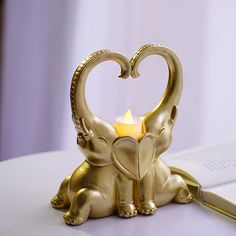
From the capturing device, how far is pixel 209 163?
104 cm

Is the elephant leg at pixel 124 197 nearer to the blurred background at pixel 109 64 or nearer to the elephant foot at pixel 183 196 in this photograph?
the elephant foot at pixel 183 196

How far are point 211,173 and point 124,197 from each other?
0.67ft

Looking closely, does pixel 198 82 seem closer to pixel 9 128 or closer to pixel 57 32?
pixel 57 32

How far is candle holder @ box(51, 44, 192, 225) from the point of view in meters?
0.84

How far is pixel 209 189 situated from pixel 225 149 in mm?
194

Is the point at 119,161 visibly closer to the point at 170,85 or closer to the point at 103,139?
the point at 103,139

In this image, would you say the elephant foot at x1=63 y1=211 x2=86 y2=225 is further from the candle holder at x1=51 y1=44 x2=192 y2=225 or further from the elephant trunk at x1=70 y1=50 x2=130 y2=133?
the elephant trunk at x1=70 y1=50 x2=130 y2=133

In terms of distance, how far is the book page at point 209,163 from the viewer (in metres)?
0.99

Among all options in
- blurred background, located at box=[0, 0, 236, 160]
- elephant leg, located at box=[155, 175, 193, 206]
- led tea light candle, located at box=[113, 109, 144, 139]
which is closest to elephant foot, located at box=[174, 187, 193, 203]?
elephant leg, located at box=[155, 175, 193, 206]

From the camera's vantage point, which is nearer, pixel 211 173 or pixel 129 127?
pixel 129 127

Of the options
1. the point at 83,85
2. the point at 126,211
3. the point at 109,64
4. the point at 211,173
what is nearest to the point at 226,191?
the point at 211,173

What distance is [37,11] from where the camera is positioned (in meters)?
1.93

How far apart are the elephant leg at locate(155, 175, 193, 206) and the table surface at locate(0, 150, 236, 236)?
0.04ft

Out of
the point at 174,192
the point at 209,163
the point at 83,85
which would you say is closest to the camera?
the point at 83,85
